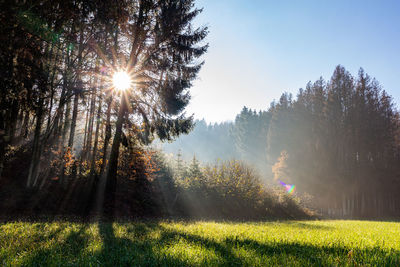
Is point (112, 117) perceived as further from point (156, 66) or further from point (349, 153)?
point (349, 153)

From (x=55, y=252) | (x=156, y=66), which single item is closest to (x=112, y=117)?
(x=156, y=66)

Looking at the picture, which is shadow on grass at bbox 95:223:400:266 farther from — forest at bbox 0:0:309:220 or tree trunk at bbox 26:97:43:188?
tree trunk at bbox 26:97:43:188

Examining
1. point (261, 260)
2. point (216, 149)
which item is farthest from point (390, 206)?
point (216, 149)

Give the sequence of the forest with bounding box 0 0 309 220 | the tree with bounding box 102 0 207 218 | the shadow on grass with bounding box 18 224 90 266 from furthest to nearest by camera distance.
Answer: the tree with bounding box 102 0 207 218, the forest with bounding box 0 0 309 220, the shadow on grass with bounding box 18 224 90 266

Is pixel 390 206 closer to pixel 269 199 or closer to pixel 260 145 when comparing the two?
pixel 269 199

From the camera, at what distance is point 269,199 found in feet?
52.1

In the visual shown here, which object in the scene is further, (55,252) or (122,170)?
(122,170)

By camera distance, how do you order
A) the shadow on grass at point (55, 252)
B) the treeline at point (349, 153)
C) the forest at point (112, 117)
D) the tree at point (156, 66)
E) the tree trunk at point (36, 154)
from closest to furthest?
1. the shadow on grass at point (55, 252)
2. the forest at point (112, 117)
3. the tree trunk at point (36, 154)
4. the tree at point (156, 66)
5. the treeline at point (349, 153)

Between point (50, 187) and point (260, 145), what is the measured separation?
226 ft

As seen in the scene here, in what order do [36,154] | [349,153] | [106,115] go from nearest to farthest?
1. [36,154]
2. [106,115]
3. [349,153]

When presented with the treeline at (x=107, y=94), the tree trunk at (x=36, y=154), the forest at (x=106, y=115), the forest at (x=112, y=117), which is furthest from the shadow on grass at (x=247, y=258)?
the tree trunk at (x=36, y=154)

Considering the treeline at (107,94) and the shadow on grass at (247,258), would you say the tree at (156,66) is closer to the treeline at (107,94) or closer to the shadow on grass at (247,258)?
the treeline at (107,94)

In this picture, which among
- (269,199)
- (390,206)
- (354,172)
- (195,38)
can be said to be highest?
(195,38)

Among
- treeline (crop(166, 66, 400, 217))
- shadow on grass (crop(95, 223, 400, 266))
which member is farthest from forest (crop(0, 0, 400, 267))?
treeline (crop(166, 66, 400, 217))
